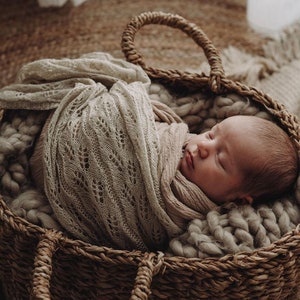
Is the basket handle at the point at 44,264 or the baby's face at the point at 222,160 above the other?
the baby's face at the point at 222,160

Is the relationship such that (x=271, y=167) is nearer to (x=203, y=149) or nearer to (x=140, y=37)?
(x=203, y=149)

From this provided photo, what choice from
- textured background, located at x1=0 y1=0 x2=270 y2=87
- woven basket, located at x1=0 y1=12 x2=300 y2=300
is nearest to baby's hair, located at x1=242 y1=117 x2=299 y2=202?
woven basket, located at x1=0 y1=12 x2=300 y2=300

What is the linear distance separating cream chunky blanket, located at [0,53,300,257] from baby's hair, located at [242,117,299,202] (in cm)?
3

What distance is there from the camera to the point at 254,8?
1.76 metres

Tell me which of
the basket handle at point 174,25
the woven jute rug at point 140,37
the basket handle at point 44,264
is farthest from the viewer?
the woven jute rug at point 140,37

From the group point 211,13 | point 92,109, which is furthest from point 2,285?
point 211,13

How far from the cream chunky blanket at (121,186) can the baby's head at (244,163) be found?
27mm

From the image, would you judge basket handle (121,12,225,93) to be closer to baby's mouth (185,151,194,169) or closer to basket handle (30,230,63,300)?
baby's mouth (185,151,194,169)

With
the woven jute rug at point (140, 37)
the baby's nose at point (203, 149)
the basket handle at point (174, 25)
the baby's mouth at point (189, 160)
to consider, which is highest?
the basket handle at point (174, 25)

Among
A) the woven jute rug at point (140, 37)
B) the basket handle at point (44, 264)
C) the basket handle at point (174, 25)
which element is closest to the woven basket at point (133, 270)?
the basket handle at point (44, 264)

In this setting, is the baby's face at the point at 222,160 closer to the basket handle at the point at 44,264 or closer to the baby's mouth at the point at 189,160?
the baby's mouth at the point at 189,160

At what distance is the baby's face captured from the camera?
98 centimetres

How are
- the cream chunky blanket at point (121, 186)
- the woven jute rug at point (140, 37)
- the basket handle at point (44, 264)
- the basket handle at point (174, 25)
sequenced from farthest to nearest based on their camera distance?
the woven jute rug at point (140, 37)
the basket handle at point (174, 25)
the cream chunky blanket at point (121, 186)
the basket handle at point (44, 264)

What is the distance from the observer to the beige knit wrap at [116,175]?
94 cm
